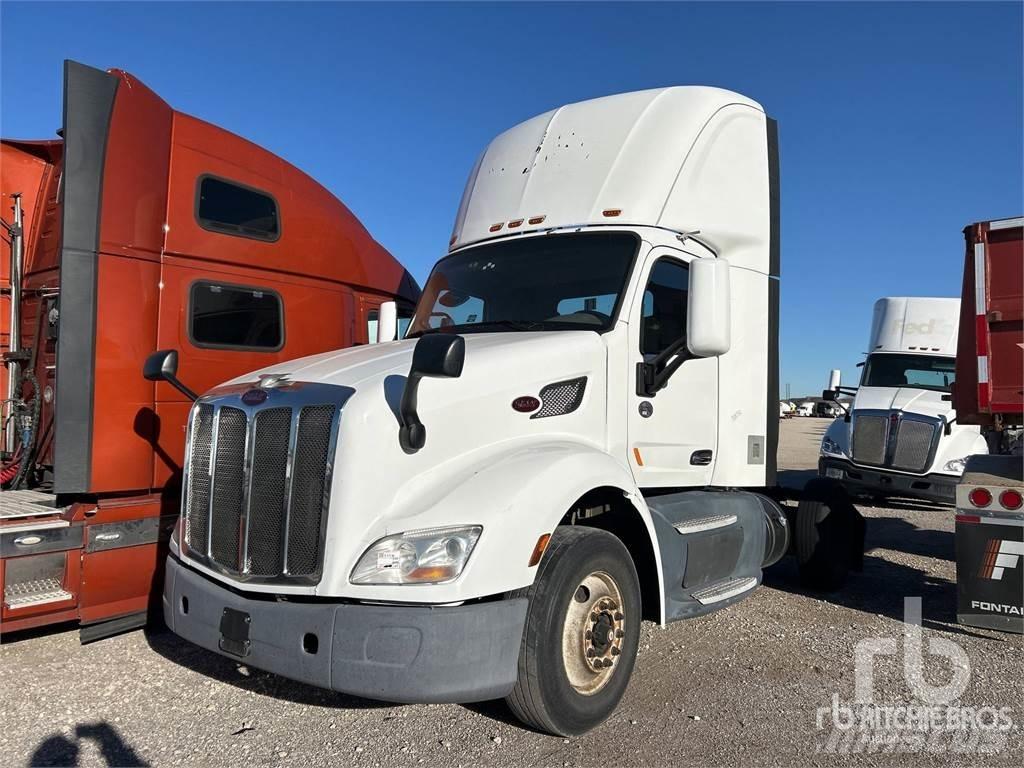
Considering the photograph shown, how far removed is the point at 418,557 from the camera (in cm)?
320

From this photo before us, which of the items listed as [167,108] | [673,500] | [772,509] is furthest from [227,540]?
[772,509]

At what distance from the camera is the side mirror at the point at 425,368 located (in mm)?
3283

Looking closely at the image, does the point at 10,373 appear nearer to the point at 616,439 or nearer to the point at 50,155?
the point at 50,155

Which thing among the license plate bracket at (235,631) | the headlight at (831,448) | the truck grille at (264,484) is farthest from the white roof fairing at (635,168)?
the headlight at (831,448)

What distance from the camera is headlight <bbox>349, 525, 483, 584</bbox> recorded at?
3168 millimetres

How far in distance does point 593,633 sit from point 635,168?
3079mm

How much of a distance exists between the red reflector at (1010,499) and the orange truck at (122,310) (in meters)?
5.00

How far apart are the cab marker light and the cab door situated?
1237mm

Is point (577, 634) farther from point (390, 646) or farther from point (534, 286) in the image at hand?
point (534, 286)

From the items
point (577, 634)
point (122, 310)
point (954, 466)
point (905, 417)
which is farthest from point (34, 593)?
point (954, 466)

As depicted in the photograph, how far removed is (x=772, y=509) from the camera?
20.1 feet

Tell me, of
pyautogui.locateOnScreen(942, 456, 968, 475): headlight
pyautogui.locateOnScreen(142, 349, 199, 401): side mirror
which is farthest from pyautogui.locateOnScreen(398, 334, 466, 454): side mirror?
pyautogui.locateOnScreen(942, 456, 968, 475): headlight

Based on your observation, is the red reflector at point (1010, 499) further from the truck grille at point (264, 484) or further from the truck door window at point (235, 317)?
the truck door window at point (235, 317)

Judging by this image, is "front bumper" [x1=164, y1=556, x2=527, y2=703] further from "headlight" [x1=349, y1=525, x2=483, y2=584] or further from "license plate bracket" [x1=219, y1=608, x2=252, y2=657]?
"headlight" [x1=349, y1=525, x2=483, y2=584]
